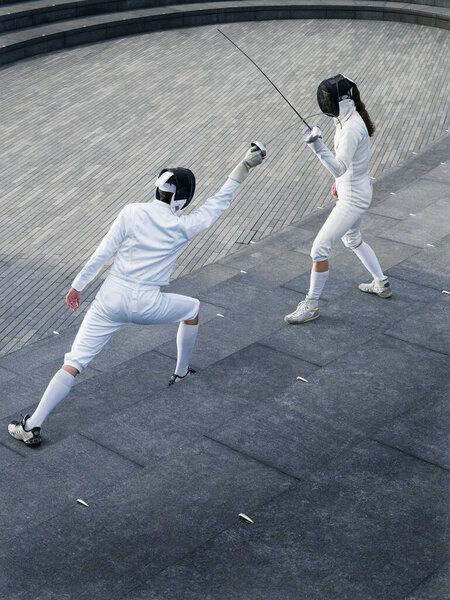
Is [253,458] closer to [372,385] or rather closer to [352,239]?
[372,385]

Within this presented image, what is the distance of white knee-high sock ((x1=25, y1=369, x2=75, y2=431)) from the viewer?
17.5 feet

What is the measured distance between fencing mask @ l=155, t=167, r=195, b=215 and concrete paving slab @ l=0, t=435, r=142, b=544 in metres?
1.49

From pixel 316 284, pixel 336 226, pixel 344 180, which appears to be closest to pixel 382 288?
pixel 316 284

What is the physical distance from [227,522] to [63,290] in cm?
392

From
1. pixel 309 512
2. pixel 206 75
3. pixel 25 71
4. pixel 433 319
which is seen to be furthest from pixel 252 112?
pixel 309 512

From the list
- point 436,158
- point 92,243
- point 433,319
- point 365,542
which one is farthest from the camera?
point 436,158

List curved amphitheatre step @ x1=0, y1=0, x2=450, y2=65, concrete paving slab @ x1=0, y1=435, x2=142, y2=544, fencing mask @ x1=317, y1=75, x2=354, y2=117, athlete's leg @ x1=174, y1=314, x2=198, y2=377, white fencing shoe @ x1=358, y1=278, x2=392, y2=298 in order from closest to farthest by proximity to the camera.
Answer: concrete paving slab @ x1=0, y1=435, x2=142, y2=544
athlete's leg @ x1=174, y1=314, x2=198, y2=377
fencing mask @ x1=317, y1=75, x2=354, y2=117
white fencing shoe @ x1=358, y1=278, x2=392, y2=298
curved amphitheatre step @ x1=0, y1=0, x2=450, y2=65

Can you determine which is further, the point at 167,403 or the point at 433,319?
the point at 433,319

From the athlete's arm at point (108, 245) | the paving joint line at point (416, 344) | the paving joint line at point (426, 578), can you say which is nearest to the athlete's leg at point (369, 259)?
the paving joint line at point (416, 344)

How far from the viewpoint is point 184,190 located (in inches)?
212

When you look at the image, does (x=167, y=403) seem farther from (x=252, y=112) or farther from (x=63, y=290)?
(x=252, y=112)

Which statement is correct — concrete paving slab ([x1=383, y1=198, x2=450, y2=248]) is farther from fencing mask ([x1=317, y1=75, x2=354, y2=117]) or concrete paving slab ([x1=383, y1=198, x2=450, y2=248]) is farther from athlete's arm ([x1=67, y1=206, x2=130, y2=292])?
athlete's arm ([x1=67, y1=206, x2=130, y2=292])

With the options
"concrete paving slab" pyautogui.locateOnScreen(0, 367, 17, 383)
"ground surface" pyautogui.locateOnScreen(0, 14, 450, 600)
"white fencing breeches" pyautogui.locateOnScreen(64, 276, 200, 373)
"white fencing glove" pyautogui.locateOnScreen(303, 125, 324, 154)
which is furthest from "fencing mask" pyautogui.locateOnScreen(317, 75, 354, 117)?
"concrete paving slab" pyautogui.locateOnScreen(0, 367, 17, 383)

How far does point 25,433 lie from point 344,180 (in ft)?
9.99
